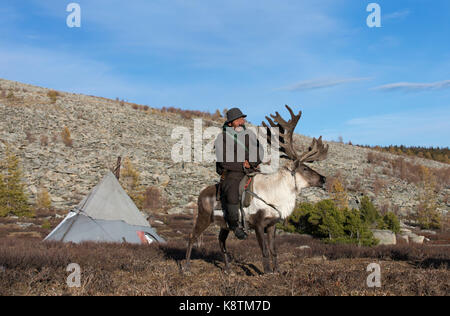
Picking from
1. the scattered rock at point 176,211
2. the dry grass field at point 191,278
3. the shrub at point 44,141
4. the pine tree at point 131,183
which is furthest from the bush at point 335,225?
the shrub at point 44,141

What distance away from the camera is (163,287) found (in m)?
5.76

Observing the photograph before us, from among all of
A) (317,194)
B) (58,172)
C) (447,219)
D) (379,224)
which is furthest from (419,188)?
(58,172)

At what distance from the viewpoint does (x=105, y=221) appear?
1347 centimetres

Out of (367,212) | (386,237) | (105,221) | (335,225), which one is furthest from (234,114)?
(367,212)

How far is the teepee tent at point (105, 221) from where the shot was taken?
1292 centimetres

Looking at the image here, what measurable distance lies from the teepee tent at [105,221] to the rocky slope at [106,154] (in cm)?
1713

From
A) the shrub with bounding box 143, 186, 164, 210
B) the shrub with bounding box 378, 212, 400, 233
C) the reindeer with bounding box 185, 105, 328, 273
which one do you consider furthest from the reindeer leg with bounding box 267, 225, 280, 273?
the shrub with bounding box 143, 186, 164, 210

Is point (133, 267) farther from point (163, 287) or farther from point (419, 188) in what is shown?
point (419, 188)

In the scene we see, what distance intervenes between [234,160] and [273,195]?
3.49ft

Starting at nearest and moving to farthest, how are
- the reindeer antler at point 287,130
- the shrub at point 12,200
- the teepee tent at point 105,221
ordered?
the reindeer antler at point 287,130
the teepee tent at point 105,221
the shrub at point 12,200

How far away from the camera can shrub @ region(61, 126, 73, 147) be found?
138 ft

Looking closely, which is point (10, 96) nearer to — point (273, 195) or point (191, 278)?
point (191, 278)

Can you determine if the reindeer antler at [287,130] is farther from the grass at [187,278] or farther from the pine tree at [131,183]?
the pine tree at [131,183]

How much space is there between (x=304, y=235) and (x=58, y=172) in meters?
25.9
